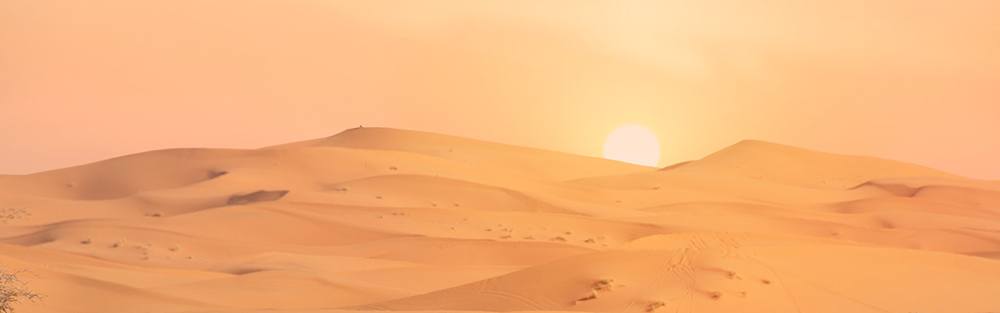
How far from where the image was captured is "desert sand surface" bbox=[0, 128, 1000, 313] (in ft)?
73.2

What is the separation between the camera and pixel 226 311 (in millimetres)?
20266

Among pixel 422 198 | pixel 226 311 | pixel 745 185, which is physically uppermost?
pixel 745 185

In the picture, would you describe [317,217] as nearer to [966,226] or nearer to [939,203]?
[966,226]

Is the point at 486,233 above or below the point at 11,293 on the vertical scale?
above

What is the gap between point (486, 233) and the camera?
3722cm

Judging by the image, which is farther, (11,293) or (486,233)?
(486,233)

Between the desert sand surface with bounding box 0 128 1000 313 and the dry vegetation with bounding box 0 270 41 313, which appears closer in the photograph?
the dry vegetation with bounding box 0 270 41 313

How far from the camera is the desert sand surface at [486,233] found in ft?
73.2

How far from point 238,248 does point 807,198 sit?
26685 mm

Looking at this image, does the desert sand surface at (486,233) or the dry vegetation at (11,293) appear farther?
the desert sand surface at (486,233)

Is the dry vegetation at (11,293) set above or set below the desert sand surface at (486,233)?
below

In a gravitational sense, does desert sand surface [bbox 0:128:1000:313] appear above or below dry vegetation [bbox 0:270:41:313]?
above

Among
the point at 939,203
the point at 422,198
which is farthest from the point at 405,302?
the point at 939,203

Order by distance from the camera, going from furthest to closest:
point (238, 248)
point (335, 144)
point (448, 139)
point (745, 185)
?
point (448, 139) < point (335, 144) < point (745, 185) < point (238, 248)
